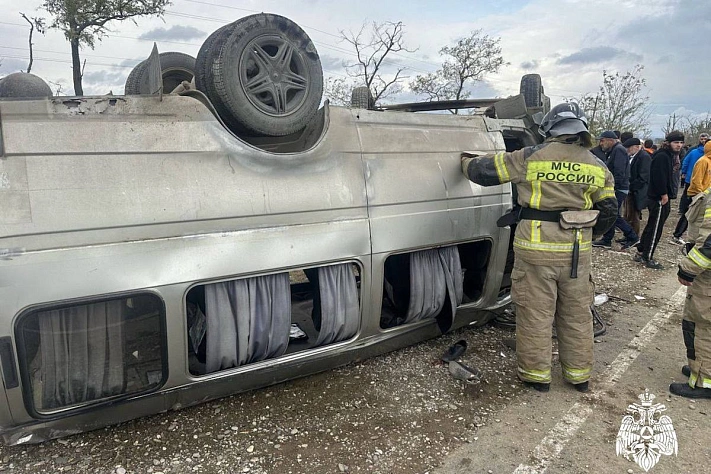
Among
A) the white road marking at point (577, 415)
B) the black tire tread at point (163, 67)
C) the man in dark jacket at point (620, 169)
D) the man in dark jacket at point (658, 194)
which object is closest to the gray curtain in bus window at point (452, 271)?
the white road marking at point (577, 415)

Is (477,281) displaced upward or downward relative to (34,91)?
downward

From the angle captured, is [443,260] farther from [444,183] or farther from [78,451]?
[78,451]

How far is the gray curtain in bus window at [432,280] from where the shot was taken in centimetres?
310

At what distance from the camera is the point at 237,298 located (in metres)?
2.38

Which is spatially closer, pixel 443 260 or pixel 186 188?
pixel 186 188

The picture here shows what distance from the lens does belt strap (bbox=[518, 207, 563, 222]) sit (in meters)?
3.01

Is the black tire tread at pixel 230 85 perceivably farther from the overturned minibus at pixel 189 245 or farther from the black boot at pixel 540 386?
the black boot at pixel 540 386

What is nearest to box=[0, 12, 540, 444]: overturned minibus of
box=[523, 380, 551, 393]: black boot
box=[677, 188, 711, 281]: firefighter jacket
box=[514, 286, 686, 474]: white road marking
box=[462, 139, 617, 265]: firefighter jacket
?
box=[462, 139, 617, 265]: firefighter jacket

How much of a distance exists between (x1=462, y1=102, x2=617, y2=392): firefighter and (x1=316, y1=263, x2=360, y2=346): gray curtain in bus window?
1.13 meters

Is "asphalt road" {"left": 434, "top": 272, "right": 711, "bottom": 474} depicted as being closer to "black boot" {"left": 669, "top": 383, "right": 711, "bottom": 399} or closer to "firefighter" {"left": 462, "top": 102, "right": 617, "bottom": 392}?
"black boot" {"left": 669, "top": 383, "right": 711, "bottom": 399}

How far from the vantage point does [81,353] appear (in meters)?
2.11

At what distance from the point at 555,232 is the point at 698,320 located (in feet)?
3.71

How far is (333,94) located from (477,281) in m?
20.6

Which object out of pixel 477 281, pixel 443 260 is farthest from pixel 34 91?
pixel 477 281
